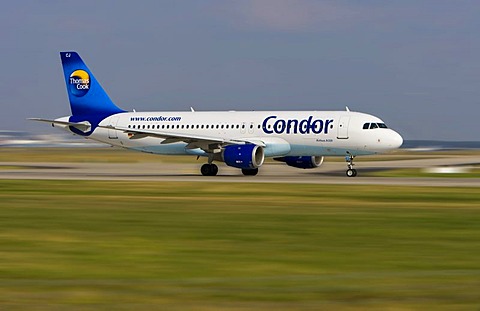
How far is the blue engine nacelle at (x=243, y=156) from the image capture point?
49.0 metres

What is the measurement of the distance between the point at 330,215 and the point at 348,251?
26.7ft

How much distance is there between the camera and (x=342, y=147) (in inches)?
1986

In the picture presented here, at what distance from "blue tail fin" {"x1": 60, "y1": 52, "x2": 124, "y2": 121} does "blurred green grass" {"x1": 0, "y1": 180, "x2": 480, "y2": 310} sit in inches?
1040

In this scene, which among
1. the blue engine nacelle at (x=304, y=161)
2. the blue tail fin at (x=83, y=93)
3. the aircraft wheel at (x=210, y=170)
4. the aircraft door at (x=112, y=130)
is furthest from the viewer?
the blue tail fin at (x=83, y=93)

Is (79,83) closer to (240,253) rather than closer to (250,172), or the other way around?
(250,172)

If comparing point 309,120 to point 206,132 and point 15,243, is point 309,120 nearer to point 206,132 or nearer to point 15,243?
point 206,132

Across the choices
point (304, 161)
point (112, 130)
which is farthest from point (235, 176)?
point (112, 130)

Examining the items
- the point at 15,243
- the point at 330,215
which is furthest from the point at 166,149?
the point at 15,243

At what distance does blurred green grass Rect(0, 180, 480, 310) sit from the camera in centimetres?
1230

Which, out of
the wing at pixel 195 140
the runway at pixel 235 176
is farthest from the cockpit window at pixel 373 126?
the wing at pixel 195 140

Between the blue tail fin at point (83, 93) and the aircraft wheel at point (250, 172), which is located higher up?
the blue tail fin at point (83, 93)

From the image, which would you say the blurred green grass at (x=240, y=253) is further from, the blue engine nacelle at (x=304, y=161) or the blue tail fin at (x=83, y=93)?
the blue tail fin at (x=83, y=93)

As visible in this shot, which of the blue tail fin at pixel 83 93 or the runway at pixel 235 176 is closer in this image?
the runway at pixel 235 176

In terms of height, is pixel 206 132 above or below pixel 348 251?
above
